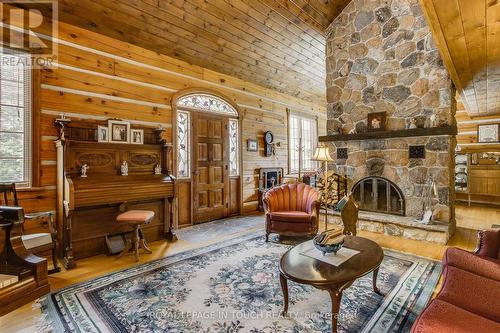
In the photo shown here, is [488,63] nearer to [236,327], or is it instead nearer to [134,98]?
[236,327]

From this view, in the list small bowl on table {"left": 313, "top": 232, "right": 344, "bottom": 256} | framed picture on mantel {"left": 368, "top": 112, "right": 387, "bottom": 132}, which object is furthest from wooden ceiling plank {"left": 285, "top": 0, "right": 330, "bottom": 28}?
small bowl on table {"left": 313, "top": 232, "right": 344, "bottom": 256}

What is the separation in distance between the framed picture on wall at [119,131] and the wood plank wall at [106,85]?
0.65 feet

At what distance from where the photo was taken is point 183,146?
4832mm

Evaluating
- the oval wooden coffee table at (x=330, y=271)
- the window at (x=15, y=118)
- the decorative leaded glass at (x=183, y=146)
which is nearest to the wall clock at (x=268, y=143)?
the decorative leaded glass at (x=183, y=146)

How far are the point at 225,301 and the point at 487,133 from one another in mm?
8325

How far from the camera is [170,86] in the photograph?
179 inches

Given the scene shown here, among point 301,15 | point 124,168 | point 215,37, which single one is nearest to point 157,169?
point 124,168

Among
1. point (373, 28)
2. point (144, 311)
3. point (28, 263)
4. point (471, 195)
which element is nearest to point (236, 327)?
point (144, 311)

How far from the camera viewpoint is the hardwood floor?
6.68ft

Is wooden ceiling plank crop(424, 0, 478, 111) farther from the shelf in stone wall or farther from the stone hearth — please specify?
the stone hearth

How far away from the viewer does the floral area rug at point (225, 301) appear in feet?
6.44

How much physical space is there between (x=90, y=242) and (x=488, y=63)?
5.51m

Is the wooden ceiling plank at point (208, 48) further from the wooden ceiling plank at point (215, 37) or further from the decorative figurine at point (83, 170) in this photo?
the decorative figurine at point (83, 170)

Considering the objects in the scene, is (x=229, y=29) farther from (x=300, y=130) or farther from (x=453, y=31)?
(x=300, y=130)
